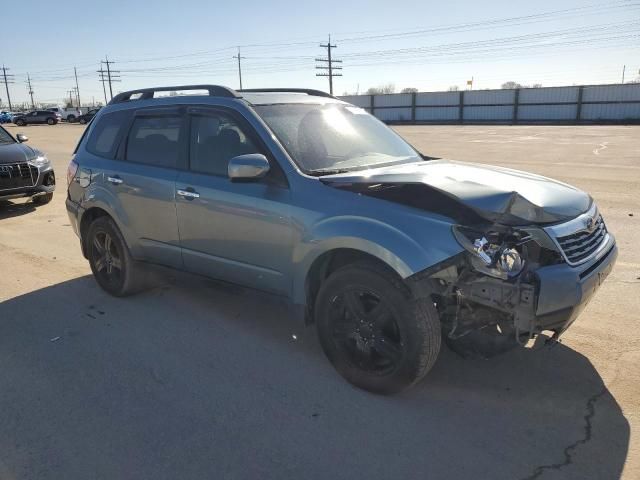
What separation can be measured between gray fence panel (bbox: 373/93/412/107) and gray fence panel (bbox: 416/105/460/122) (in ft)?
4.84

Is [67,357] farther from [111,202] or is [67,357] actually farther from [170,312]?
[111,202]

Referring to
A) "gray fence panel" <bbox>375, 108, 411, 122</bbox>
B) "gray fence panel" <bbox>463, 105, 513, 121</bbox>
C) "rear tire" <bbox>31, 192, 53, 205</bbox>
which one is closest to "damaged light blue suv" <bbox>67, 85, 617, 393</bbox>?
"rear tire" <bbox>31, 192, 53, 205</bbox>

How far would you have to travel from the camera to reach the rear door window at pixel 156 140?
4.48 m

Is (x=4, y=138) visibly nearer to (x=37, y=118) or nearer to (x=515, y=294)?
(x=515, y=294)

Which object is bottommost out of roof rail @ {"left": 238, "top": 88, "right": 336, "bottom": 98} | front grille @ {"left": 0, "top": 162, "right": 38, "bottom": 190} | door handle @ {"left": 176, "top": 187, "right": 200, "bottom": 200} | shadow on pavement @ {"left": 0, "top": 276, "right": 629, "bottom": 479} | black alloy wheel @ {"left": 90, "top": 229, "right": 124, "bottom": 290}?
shadow on pavement @ {"left": 0, "top": 276, "right": 629, "bottom": 479}

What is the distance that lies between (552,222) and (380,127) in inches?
84.0

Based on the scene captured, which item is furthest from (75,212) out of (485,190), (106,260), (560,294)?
(560,294)

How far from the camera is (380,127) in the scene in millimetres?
4816

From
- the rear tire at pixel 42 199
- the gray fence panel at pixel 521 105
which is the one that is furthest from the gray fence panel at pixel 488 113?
the rear tire at pixel 42 199

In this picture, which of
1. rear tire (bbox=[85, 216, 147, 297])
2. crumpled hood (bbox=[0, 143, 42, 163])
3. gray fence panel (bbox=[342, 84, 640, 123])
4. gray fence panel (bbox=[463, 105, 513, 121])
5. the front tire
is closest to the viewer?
the front tire

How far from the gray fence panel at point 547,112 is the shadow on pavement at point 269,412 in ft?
145

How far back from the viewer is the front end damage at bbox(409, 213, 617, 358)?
2.84 metres

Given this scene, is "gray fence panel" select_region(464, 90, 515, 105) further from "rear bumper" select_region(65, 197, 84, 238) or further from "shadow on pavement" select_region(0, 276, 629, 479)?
"shadow on pavement" select_region(0, 276, 629, 479)

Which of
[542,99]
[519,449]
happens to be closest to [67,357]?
[519,449]
